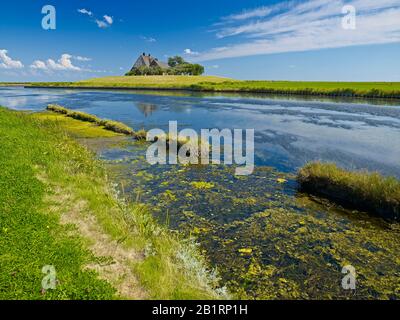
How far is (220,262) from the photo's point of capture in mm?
10141

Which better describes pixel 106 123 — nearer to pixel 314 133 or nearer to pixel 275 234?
pixel 314 133

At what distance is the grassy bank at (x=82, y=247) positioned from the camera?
731cm

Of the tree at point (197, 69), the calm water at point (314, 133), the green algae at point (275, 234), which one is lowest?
→ the green algae at point (275, 234)

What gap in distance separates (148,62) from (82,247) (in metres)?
169

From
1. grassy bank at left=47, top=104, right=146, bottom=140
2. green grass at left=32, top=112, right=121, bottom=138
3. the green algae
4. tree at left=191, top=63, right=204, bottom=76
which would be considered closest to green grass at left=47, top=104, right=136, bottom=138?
grassy bank at left=47, top=104, right=146, bottom=140

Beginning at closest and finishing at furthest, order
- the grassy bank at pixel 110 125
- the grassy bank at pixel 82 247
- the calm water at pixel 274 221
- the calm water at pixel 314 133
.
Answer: the grassy bank at pixel 82 247 → the calm water at pixel 274 221 → the calm water at pixel 314 133 → the grassy bank at pixel 110 125

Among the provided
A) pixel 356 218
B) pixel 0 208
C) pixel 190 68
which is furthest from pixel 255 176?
pixel 190 68

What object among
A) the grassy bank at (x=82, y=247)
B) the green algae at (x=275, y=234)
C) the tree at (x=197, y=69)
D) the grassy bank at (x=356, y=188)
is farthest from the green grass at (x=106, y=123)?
the tree at (x=197, y=69)

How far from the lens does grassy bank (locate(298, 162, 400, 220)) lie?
13062mm

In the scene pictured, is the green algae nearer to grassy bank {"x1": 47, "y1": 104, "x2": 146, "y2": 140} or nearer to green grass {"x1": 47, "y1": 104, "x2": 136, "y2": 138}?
grassy bank {"x1": 47, "y1": 104, "x2": 146, "y2": 140}

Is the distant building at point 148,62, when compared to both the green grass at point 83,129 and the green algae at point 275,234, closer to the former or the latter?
the green grass at point 83,129

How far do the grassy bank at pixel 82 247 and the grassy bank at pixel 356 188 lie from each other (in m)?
8.00

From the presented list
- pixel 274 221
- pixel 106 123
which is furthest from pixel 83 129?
pixel 274 221

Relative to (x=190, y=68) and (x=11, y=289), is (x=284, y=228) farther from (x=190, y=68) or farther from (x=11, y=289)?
(x=190, y=68)
